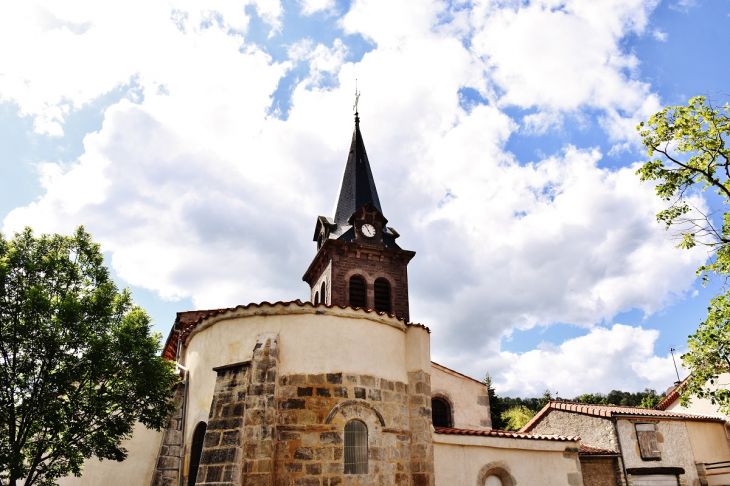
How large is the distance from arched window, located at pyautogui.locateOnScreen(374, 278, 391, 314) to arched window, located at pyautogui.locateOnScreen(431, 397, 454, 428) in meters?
Result: 5.14

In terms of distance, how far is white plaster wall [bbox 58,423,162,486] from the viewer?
14.4 meters

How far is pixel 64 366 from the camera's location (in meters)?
11.9

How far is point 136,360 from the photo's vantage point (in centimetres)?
1274

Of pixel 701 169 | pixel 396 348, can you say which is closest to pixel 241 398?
pixel 396 348

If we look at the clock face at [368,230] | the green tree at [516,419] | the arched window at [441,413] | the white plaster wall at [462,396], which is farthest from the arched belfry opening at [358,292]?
the green tree at [516,419]

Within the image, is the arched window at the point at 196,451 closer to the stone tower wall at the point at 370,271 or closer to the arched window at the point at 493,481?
the arched window at the point at 493,481

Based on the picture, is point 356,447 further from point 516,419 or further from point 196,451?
point 516,419

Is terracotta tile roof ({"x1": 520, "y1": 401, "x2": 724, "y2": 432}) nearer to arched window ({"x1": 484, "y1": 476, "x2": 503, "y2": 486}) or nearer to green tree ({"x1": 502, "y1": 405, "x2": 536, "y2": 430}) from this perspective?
arched window ({"x1": 484, "y1": 476, "x2": 503, "y2": 486})

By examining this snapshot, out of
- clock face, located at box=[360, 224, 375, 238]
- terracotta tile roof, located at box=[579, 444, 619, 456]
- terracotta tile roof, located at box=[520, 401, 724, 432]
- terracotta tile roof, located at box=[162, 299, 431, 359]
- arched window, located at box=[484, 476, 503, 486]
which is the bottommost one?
arched window, located at box=[484, 476, 503, 486]

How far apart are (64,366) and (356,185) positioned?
53.7 ft

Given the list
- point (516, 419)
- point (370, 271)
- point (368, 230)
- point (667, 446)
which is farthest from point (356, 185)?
point (516, 419)

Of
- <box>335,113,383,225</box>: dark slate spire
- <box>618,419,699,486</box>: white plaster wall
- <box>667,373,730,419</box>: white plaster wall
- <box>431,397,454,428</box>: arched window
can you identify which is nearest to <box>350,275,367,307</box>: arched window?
<box>335,113,383,225</box>: dark slate spire

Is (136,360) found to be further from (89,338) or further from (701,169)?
(701,169)

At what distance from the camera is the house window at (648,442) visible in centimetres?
1803
